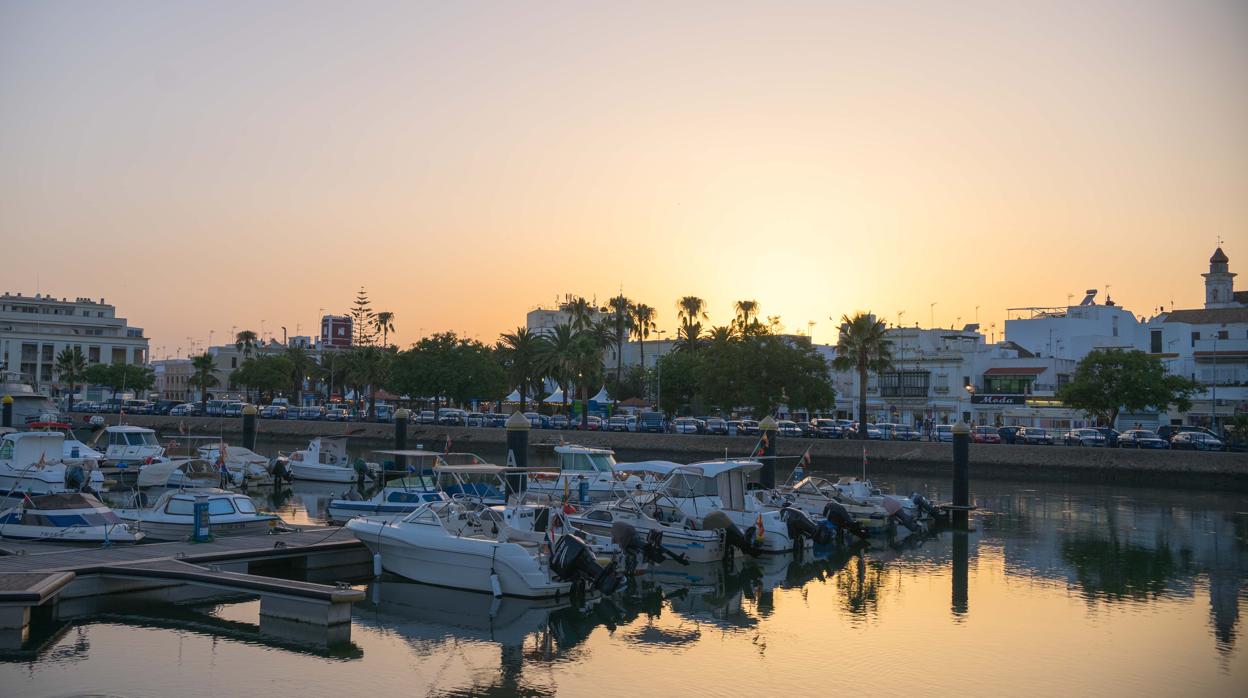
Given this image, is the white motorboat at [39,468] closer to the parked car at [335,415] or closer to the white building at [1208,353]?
the parked car at [335,415]

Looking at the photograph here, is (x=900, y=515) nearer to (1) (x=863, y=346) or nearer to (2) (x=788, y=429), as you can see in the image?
(1) (x=863, y=346)

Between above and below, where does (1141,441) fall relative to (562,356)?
below

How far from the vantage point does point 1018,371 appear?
94.4 metres

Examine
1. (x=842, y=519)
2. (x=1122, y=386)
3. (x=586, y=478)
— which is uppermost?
(x=1122, y=386)

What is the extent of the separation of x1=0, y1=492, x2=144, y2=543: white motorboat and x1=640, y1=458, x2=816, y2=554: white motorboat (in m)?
15.3

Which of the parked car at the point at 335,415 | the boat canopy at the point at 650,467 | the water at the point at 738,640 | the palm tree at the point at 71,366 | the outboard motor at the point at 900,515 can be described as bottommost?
the water at the point at 738,640

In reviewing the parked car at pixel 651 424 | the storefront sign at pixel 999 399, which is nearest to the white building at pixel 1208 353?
the storefront sign at pixel 999 399

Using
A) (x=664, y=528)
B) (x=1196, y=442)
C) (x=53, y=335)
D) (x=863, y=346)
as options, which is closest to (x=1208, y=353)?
(x=1196, y=442)

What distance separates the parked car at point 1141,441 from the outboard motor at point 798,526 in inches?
1486

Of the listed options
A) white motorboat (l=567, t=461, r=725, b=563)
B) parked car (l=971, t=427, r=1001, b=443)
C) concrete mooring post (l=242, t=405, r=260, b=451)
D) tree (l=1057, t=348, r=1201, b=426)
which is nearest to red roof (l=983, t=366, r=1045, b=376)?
tree (l=1057, t=348, r=1201, b=426)

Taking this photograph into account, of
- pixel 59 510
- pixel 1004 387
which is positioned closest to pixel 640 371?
pixel 1004 387

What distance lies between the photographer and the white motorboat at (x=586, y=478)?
40469mm

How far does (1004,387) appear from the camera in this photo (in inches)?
3723

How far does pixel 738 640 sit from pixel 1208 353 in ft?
278
